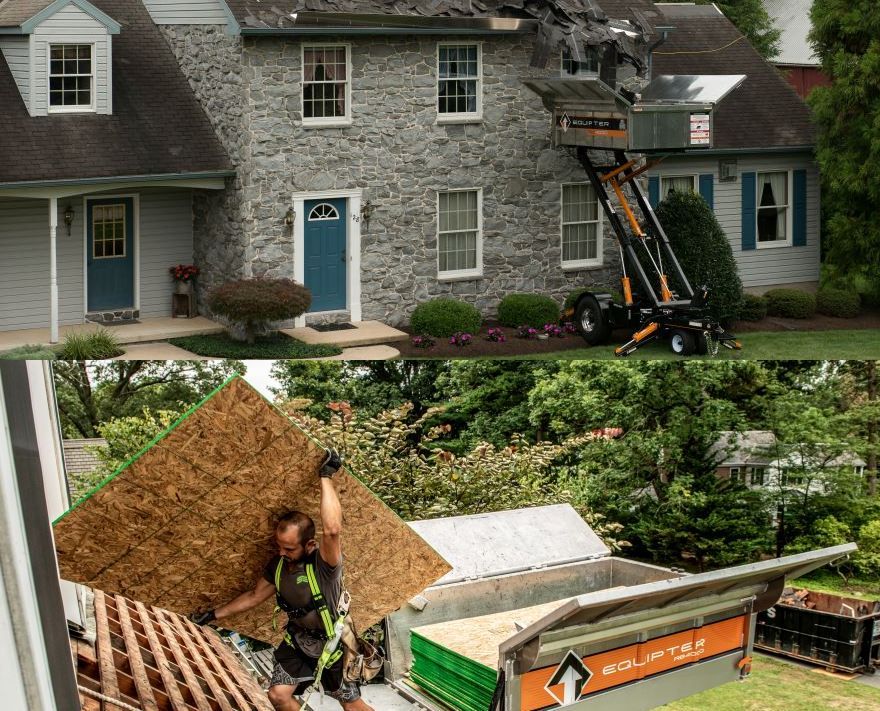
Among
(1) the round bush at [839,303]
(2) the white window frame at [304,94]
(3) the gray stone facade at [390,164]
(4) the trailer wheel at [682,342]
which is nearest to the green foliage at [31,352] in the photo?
(3) the gray stone facade at [390,164]

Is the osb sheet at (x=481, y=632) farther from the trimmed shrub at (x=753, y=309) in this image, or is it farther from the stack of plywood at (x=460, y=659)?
the trimmed shrub at (x=753, y=309)

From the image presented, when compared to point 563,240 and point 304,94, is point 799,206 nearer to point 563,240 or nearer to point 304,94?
point 563,240

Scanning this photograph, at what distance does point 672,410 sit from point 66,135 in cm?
995

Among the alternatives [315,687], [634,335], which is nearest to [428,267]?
[634,335]

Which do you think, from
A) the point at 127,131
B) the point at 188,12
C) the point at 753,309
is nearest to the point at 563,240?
the point at 753,309

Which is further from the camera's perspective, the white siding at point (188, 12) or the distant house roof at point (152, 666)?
the white siding at point (188, 12)

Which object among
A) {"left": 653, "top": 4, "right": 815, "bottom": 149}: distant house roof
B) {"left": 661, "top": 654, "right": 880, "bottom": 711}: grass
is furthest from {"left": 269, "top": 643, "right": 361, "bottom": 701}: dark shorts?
{"left": 653, "top": 4, "right": 815, "bottom": 149}: distant house roof

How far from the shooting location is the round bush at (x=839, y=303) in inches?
869

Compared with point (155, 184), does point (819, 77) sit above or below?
above

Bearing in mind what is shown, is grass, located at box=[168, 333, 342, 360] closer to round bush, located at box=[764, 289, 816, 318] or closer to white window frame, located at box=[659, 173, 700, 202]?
white window frame, located at box=[659, 173, 700, 202]

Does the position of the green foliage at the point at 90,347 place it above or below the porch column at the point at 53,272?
below

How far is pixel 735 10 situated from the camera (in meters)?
30.5

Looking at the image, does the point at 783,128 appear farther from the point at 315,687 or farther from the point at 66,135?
the point at 315,687

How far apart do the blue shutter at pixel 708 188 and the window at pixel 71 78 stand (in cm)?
1151
